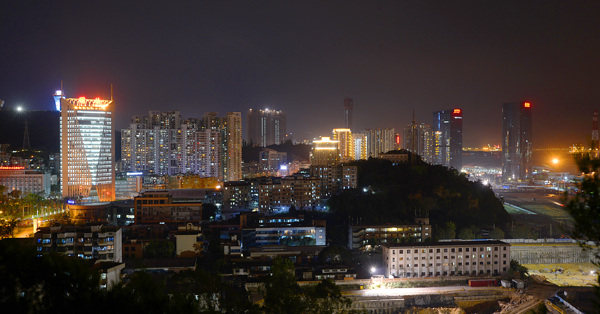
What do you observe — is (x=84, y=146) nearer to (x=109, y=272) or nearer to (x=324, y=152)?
(x=324, y=152)

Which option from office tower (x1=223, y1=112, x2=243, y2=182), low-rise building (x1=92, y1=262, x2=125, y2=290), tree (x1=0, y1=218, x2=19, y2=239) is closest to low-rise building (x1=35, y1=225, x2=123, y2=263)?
tree (x1=0, y1=218, x2=19, y2=239)

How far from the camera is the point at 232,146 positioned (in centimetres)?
2419

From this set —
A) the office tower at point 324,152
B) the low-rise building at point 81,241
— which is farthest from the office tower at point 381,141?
the low-rise building at point 81,241

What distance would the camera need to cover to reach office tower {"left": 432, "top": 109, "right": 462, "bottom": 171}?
120 ft

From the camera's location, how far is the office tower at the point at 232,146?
948 inches

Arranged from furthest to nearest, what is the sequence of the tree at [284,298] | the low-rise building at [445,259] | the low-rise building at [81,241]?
the low-rise building at [445,259] < the low-rise building at [81,241] < the tree at [284,298]

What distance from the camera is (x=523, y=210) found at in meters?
21.0

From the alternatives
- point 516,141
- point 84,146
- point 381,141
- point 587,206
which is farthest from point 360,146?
point 587,206

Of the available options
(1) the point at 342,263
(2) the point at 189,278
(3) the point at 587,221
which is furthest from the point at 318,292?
(3) the point at 587,221

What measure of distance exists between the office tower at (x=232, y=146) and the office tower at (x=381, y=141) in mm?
10492

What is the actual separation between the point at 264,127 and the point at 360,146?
7.98 metres

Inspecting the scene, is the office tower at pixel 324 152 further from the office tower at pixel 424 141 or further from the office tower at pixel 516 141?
the office tower at pixel 516 141

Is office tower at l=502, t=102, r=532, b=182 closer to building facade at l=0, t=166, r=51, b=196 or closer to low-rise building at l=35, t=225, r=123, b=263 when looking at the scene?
building facade at l=0, t=166, r=51, b=196

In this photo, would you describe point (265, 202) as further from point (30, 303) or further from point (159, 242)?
point (30, 303)
